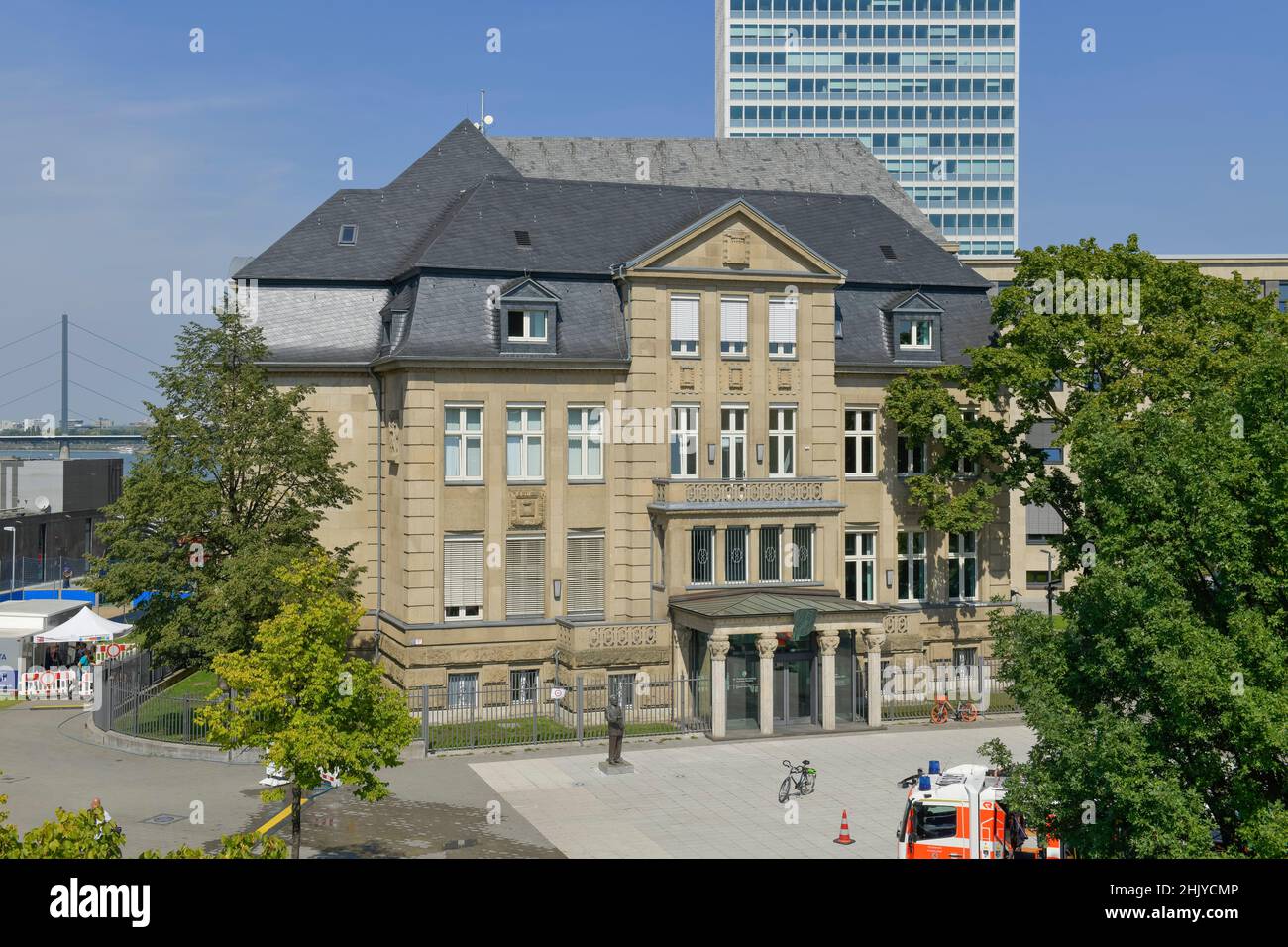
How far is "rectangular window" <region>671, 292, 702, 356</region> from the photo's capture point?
143 ft

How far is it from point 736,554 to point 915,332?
35.9ft

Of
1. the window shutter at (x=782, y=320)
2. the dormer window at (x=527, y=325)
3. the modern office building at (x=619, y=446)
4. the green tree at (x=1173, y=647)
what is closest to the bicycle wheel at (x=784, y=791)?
the modern office building at (x=619, y=446)

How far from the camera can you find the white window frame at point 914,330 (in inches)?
1853

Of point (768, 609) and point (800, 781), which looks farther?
point (768, 609)

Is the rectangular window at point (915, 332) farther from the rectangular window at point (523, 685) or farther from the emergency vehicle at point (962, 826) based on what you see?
the emergency vehicle at point (962, 826)

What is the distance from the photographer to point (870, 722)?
41156 millimetres

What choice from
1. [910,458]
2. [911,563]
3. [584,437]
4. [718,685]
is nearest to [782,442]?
[910,458]

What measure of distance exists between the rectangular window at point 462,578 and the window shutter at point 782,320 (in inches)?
460

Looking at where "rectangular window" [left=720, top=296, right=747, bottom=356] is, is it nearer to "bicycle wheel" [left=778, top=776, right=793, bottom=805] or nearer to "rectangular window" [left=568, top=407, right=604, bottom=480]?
"rectangular window" [left=568, top=407, right=604, bottom=480]

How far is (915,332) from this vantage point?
47.3 m

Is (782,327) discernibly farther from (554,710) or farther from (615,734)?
(615,734)

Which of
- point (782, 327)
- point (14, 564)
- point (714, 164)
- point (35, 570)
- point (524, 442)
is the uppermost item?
point (714, 164)
